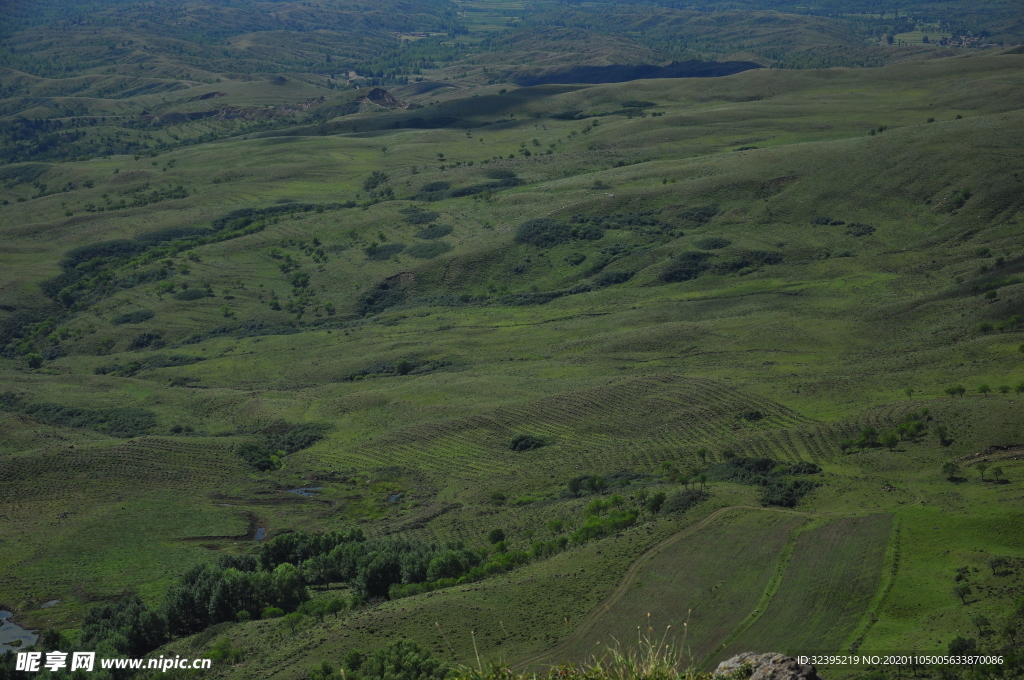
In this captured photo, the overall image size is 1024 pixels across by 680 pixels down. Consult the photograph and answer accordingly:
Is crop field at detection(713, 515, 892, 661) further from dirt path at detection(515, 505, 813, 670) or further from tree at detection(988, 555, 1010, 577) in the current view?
tree at detection(988, 555, 1010, 577)

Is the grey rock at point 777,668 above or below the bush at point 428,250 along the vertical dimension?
above

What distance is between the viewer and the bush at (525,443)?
103m

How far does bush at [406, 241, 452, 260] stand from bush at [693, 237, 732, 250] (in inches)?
1977

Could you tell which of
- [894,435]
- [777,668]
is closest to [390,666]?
[777,668]

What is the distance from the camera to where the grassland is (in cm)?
6025

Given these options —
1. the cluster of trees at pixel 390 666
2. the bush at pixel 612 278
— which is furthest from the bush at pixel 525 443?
the bush at pixel 612 278

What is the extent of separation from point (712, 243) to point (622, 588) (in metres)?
123

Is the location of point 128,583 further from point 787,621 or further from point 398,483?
point 787,621

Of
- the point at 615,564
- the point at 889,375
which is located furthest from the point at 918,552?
the point at 889,375

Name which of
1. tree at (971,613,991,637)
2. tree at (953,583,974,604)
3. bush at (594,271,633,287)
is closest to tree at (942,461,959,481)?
tree at (953,583,974,604)

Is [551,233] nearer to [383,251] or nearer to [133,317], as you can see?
[383,251]

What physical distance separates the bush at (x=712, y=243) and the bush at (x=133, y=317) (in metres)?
102

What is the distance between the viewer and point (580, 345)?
13825 centimetres

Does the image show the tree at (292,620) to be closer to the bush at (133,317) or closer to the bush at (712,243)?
the bush at (133,317)
